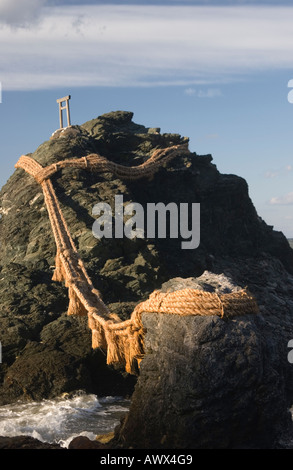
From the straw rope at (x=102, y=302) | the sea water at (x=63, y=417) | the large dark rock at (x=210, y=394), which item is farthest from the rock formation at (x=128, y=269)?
the sea water at (x=63, y=417)

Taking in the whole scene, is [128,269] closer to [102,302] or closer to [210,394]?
[102,302]

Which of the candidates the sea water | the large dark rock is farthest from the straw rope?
the sea water

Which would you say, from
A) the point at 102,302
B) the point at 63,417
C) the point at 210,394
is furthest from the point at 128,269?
the point at 210,394

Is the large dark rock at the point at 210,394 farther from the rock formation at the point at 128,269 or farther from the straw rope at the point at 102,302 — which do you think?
the straw rope at the point at 102,302

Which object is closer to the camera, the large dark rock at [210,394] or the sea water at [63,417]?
the large dark rock at [210,394]
